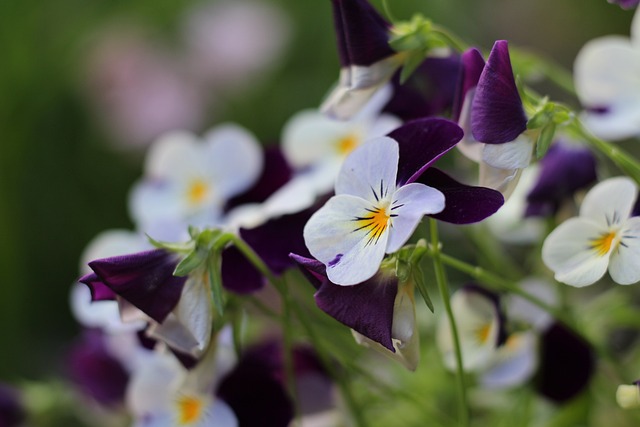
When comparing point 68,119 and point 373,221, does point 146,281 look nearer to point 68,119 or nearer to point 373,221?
point 373,221

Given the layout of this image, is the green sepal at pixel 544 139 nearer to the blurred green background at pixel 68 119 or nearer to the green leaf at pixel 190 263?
the green leaf at pixel 190 263

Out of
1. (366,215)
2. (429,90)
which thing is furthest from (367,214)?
(429,90)

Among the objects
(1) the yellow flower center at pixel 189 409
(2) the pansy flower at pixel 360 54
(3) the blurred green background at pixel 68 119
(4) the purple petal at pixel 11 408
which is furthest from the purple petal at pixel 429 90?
(3) the blurred green background at pixel 68 119

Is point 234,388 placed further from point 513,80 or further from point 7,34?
point 7,34

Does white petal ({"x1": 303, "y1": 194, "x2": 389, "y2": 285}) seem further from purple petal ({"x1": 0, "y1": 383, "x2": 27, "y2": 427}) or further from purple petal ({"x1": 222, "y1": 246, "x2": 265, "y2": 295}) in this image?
purple petal ({"x1": 0, "y1": 383, "x2": 27, "y2": 427})

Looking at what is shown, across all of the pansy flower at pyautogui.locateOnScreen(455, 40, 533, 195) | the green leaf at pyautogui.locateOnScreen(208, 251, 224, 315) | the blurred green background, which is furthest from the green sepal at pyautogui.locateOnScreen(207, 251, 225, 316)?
the blurred green background

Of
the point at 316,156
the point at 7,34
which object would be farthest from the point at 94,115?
the point at 316,156
